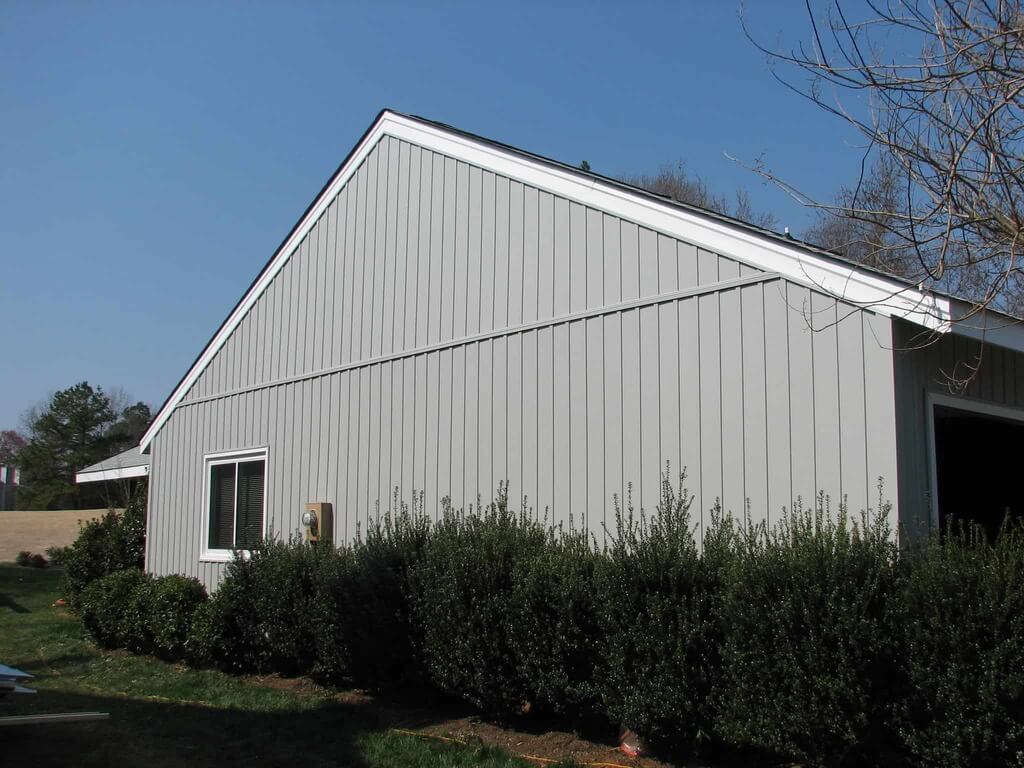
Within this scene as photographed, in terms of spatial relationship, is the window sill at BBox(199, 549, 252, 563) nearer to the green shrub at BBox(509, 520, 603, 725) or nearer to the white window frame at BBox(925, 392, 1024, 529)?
the green shrub at BBox(509, 520, 603, 725)

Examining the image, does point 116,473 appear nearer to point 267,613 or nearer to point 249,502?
point 249,502

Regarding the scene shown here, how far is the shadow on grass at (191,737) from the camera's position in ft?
23.3

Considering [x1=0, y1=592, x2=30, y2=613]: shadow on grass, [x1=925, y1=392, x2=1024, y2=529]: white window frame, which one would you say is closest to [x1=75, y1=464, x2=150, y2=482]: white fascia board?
[x1=0, y1=592, x2=30, y2=613]: shadow on grass

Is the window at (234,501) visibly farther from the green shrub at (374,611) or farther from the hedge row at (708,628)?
the hedge row at (708,628)

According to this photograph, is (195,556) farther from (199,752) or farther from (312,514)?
(199,752)

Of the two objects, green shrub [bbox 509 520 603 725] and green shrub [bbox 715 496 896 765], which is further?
green shrub [bbox 509 520 603 725]

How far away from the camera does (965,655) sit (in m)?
4.81

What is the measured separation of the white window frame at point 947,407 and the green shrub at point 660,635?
1513 millimetres

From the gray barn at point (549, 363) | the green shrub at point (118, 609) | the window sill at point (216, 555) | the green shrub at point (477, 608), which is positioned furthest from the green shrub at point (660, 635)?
the green shrub at point (118, 609)

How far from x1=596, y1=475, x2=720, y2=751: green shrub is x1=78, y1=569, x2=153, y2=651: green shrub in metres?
7.89

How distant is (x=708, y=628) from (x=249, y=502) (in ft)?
26.3

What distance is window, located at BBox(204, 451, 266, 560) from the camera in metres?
12.2

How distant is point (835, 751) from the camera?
528 centimetres

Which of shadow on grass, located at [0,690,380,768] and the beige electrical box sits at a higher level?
the beige electrical box
